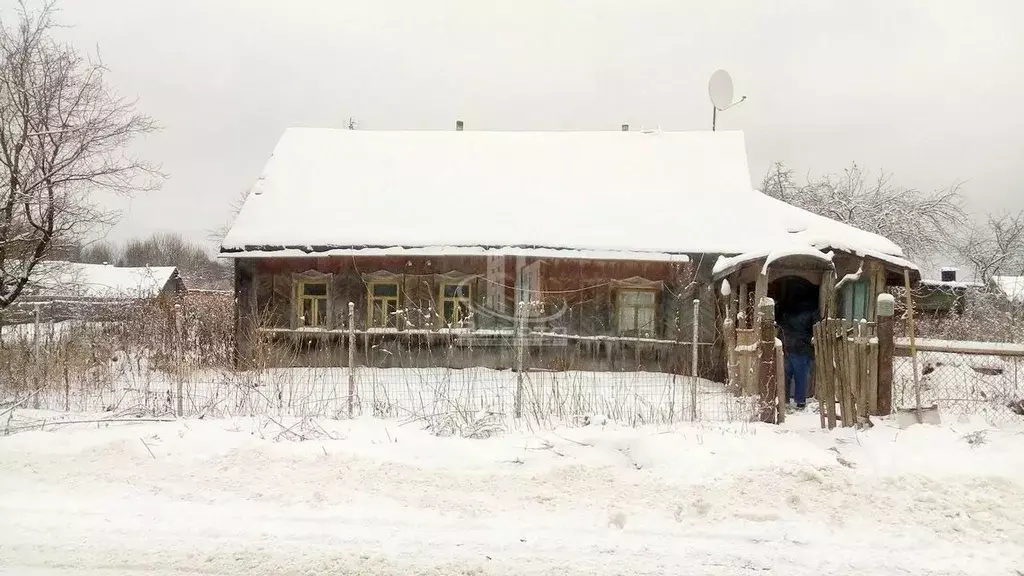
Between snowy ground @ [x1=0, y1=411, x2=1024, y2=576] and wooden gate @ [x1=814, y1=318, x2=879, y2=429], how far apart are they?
271 mm

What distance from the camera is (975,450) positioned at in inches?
229

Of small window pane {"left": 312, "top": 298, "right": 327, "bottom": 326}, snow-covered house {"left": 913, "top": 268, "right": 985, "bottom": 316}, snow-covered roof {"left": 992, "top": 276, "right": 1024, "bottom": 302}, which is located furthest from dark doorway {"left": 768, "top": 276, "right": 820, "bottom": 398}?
snow-covered roof {"left": 992, "top": 276, "right": 1024, "bottom": 302}

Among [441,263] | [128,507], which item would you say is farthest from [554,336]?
[128,507]

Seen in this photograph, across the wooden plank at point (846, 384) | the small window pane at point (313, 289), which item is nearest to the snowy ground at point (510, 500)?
the wooden plank at point (846, 384)

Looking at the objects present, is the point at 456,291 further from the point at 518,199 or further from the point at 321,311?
the point at 321,311

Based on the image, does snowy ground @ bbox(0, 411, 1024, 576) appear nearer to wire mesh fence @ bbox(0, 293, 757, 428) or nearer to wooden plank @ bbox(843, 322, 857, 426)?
wooden plank @ bbox(843, 322, 857, 426)

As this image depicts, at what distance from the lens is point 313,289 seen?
543 inches

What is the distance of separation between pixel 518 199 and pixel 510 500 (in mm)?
10442

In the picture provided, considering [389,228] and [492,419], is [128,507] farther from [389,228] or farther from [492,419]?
[389,228]

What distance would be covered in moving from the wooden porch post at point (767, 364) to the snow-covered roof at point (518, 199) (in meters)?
4.56

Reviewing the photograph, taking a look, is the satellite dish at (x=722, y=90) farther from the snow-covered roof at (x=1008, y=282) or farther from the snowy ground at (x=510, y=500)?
the snow-covered roof at (x=1008, y=282)

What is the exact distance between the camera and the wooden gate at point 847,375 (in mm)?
6777

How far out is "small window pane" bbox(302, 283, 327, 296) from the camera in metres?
13.8

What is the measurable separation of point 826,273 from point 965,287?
22399mm
